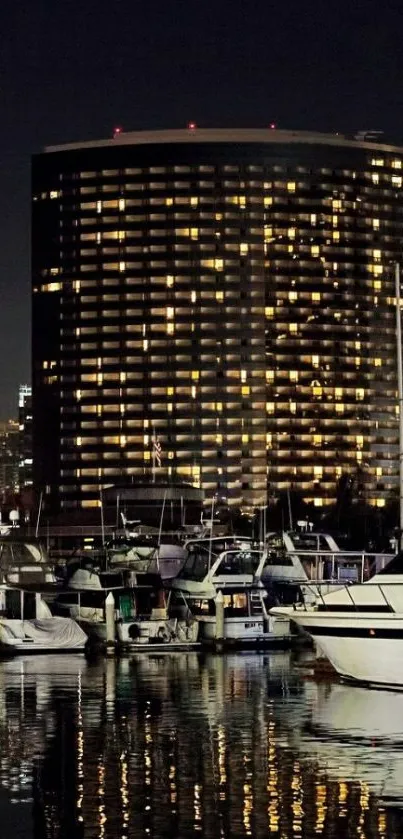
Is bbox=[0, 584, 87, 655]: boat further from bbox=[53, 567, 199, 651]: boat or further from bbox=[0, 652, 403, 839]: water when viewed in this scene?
bbox=[0, 652, 403, 839]: water

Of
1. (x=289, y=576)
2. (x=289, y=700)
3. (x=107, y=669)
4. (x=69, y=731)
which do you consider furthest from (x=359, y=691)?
(x=289, y=576)

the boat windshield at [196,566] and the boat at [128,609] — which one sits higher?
the boat windshield at [196,566]

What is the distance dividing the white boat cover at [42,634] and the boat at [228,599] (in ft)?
21.8

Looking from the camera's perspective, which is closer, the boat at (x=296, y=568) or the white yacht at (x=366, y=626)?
the white yacht at (x=366, y=626)

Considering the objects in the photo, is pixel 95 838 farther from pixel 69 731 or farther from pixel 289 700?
pixel 289 700

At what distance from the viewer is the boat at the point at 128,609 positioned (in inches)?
3546

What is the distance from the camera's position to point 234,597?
9594 cm

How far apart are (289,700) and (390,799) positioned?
22.7 m

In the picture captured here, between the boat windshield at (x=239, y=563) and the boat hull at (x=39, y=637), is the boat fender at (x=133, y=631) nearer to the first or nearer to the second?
the boat hull at (x=39, y=637)

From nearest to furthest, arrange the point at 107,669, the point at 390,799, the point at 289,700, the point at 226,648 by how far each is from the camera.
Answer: the point at 390,799
the point at 289,700
the point at 107,669
the point at 226,648

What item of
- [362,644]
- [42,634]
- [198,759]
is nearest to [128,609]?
[42,634]

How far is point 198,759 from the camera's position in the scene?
45719mm

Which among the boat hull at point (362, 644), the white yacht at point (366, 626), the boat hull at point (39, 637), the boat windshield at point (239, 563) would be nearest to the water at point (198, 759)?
the boat hull at point (362, 644)

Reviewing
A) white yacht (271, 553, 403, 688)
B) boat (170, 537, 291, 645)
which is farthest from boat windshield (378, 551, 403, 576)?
boat (170, 537, 291, 645)
